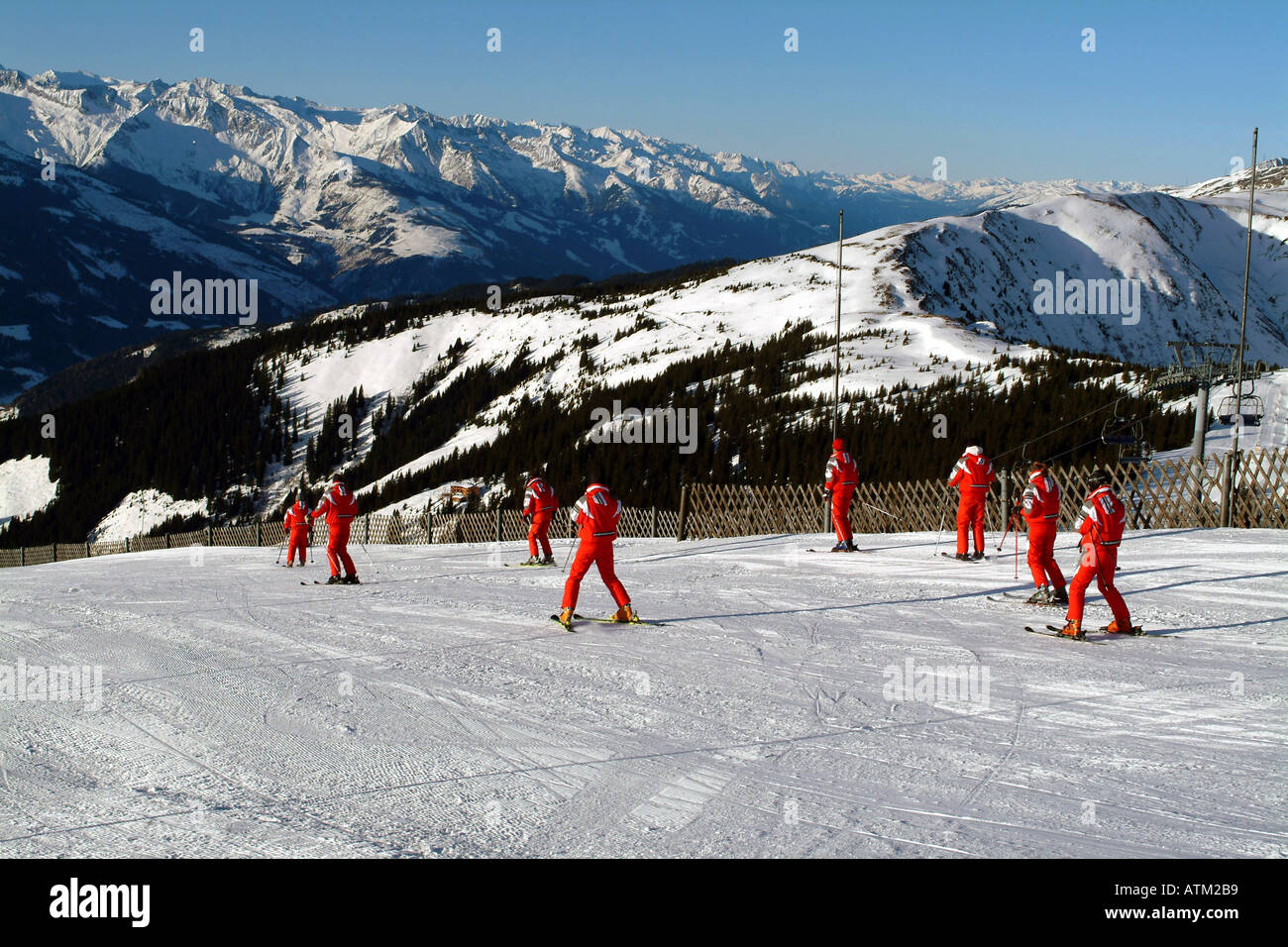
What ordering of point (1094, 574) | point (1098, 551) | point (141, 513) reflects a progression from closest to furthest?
point (1098, 551) < point (1094, 574) < point (141, 513)

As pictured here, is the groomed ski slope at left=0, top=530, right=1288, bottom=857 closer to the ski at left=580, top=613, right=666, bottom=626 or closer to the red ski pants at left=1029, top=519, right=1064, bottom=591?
the ski at left=580, top=613, right=666, bottom=626

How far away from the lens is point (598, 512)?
11.2m

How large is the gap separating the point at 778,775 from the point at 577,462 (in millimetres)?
67444

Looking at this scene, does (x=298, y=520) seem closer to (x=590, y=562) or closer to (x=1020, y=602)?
(x=590, y=562)

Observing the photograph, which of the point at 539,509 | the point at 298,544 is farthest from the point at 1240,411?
the point at 298,544

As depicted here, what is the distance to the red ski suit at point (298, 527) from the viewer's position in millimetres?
22484

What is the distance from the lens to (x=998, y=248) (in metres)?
122

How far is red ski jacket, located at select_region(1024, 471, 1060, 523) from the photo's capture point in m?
12.2

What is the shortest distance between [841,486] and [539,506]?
20.2 ft

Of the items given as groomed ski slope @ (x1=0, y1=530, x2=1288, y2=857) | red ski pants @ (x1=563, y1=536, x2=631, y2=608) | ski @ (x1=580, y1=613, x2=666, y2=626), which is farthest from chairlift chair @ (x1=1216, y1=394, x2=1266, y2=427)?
red ski pants @ (x1=563, y1=536, x2=631, y2=608)

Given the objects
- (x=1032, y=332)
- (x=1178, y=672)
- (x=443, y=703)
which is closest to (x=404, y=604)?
(x=443, y=703)

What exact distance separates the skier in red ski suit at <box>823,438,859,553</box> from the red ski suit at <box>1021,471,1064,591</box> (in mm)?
5532

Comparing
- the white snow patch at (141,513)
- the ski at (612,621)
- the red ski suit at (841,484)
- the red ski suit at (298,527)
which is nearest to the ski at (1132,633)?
the ski at (612,621)

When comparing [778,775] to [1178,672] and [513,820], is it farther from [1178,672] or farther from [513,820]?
[1178,672]
